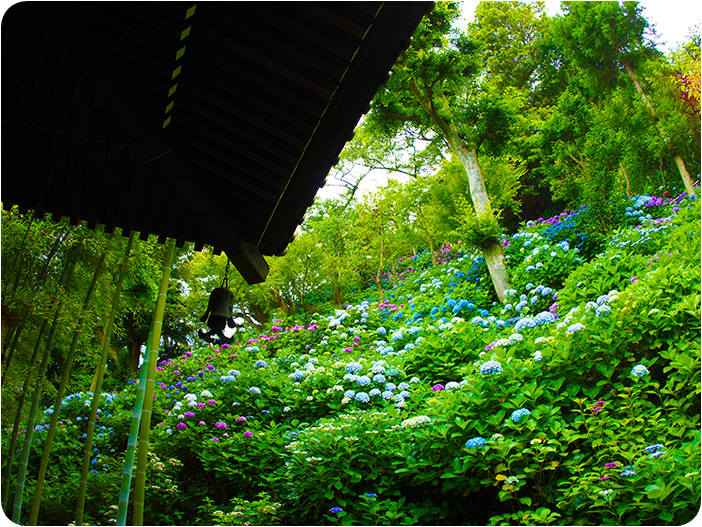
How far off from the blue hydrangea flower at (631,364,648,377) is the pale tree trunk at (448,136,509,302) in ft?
11.1

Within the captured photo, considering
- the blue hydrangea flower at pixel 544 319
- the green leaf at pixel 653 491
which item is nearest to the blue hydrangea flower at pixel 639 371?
the green leaf at pixel 653 491

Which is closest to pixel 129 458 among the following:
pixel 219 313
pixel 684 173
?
pixel 219 313

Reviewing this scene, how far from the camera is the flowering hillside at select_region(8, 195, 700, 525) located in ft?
7.63

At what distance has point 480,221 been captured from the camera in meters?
6.47

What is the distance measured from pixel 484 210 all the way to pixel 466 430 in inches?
191

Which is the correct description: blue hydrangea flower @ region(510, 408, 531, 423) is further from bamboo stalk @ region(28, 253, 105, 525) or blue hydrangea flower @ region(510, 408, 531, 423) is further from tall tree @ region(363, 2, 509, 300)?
tall tree @ region(363, 2, 509, 300)

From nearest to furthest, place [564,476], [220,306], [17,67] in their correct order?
[17,67] → [220,306] → [564,476]

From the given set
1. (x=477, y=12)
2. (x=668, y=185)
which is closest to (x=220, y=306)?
(x=668, y=185)

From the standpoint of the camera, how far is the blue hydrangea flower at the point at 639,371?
2.55m

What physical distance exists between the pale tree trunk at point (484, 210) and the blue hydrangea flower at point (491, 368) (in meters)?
3.25

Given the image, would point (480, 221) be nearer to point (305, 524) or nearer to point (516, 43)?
point (305, 524)

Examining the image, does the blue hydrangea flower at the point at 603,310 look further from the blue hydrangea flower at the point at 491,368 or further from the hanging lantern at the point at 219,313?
the hanging lantern at the point at 219,313

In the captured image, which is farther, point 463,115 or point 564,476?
point 463,115

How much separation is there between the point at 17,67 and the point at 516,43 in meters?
15.4
